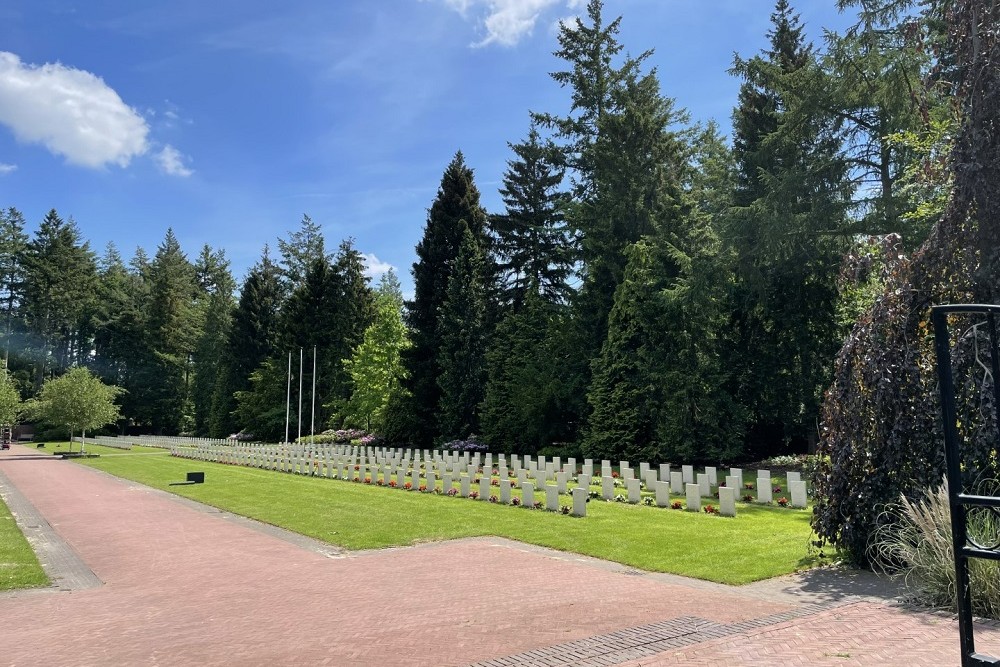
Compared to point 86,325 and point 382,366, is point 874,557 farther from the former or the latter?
point 86,325

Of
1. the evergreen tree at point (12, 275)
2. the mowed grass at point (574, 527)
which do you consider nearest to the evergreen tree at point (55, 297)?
the evergreen tree at point (12, 275)

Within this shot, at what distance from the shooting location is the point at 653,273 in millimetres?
28250

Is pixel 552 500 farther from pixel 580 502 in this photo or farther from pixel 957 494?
pixel 957 494

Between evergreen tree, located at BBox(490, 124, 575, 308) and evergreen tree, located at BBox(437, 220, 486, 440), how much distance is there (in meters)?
4.87

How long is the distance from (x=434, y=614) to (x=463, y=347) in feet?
111

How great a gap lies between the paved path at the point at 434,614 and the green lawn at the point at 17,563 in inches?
17.0

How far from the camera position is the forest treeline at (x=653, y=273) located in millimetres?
20734

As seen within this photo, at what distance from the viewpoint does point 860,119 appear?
22.5 m

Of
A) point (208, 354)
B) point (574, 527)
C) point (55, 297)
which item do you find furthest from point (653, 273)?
point (55, 297)

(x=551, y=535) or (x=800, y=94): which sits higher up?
(x=800, y=94)

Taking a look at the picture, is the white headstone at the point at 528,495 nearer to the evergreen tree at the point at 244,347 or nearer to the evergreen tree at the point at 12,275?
the evergreen tree at the point at 244,347

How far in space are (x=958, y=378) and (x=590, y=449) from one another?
21561 mm

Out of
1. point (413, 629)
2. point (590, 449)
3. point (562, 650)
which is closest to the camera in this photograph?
point (562, 650)

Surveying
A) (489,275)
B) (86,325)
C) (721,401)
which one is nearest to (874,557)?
(721,401)
